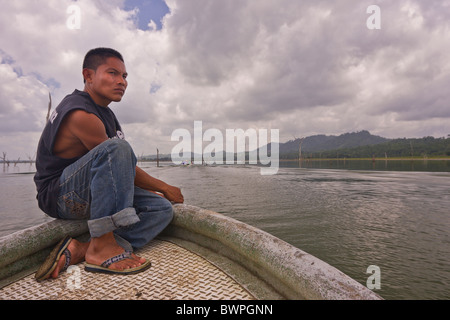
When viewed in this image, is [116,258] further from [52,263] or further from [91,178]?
[91,178]

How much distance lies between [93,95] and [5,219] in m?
9.50

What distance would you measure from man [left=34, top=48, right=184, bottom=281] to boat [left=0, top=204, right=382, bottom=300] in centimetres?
13

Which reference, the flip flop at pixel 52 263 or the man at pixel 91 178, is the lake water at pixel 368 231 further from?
the flip flop at pixel 52 263

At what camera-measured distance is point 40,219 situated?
8008 mm

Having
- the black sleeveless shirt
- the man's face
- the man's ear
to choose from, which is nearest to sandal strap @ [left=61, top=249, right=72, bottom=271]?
the black sleeveless shirt

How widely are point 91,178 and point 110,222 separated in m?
0.38

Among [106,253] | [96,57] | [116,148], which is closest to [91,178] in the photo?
[116,148]

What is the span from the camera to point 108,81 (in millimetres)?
2049

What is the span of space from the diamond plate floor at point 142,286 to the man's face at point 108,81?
1.54m

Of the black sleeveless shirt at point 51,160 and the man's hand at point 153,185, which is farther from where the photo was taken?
the man's hand at point 153,185

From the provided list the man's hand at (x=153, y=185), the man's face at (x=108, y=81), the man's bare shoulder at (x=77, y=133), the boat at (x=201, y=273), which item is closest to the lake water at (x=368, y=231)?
the boat at (x=201, y=273)

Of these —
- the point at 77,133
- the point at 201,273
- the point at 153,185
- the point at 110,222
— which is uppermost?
the point at 77,133

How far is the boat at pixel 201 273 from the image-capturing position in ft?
4.08
